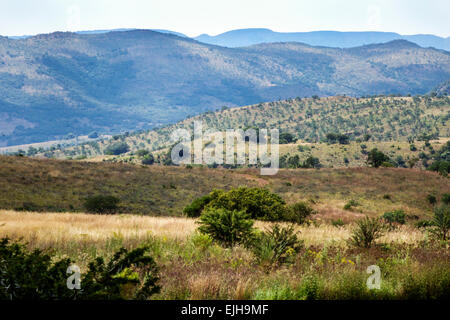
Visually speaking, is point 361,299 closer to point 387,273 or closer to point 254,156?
point 387,273

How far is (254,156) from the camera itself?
103 meters

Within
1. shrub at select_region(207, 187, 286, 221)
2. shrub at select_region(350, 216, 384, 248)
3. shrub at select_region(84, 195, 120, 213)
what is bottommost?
shrub at select_region(84, 195, 120, 213)

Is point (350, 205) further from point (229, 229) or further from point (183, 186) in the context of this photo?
point (229, 229)

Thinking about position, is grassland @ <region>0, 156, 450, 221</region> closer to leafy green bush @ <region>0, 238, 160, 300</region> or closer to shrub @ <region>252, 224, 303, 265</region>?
shrub @ <region>252, 224, 303, 265</region>

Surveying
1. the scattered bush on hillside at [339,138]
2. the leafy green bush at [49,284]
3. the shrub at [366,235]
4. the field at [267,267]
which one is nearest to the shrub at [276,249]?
the field at [267,267]

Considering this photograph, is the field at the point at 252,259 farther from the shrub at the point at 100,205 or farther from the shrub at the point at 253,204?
the shrub at the point at 100,205

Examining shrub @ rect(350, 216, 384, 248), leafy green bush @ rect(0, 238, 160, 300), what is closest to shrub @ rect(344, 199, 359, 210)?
shrub @ rect(350, 216, 384, 248)

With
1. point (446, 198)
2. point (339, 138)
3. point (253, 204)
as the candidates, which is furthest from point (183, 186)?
point (339, 138)

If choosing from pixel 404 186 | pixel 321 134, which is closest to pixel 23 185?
pixel 404 186

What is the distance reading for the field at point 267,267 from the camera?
5.97 metres

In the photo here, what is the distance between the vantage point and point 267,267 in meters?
7.70

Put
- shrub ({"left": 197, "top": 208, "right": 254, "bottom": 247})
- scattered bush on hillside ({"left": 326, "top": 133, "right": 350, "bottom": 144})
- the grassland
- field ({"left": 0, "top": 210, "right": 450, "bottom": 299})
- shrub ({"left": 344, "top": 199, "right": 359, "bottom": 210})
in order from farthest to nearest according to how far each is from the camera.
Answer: scattered bush on hillside ({"left": 326, "top": 133, "right": 350, "bottom": 144})
shrub ({"left": 344, "top": 199, "right": 359, "bottom": 210})
the grassland
shrub ({"left": 197, "top": 208, "right": 254, "bottom": 247})
field ({"left": 0, "top": 210, "right": 450, "bottom": 299})

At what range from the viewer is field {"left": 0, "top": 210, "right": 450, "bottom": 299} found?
5973 millimetres
